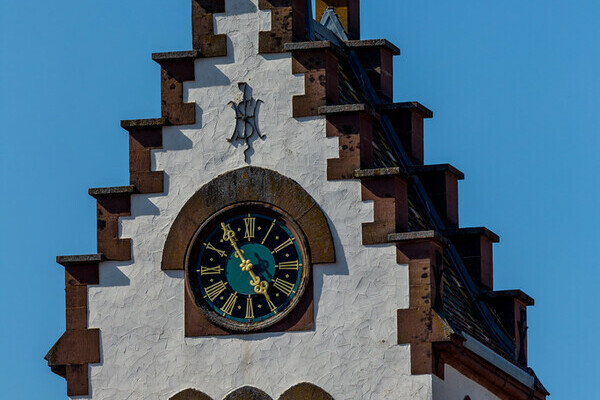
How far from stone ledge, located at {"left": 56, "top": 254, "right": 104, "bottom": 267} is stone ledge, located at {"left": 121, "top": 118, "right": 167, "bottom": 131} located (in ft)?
9.15

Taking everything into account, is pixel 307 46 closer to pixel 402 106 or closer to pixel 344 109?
pixel 344 109

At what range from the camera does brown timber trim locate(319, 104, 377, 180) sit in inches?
2234

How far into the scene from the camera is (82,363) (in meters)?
57.5

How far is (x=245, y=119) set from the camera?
189 feet

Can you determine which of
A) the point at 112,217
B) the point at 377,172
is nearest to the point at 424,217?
the point at 377,172

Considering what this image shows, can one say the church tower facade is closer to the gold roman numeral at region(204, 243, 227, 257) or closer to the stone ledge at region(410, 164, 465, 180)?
the gold roman numeral at region(204, 243, 227, 257)

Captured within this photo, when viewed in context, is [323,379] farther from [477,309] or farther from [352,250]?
[477,309]

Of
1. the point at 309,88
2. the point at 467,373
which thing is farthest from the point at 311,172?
the point at 467,373

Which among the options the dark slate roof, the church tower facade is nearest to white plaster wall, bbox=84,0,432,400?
the church tower facade

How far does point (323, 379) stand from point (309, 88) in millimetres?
6147

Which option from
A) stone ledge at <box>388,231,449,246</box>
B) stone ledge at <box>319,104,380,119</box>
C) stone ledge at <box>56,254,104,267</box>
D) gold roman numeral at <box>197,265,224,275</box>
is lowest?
gold roman numeral at <box>197,265,224,275</box>

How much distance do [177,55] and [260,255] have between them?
4.68 meters

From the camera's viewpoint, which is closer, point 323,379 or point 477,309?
point 323,379

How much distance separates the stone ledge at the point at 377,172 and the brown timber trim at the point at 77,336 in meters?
5.76
